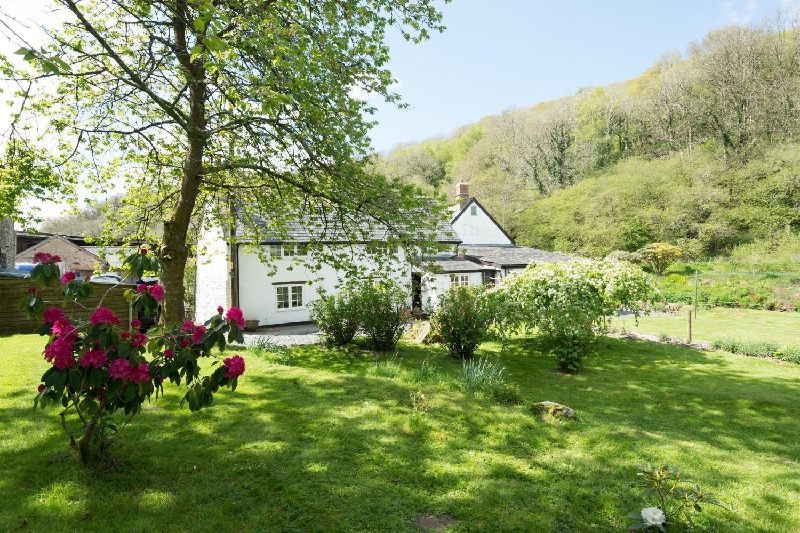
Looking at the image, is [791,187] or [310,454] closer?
[310,454]

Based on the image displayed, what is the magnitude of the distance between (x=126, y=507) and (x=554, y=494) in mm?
3863

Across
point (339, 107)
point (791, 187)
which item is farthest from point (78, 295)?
point (791, 187)

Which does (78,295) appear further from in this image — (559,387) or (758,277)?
(758,277)

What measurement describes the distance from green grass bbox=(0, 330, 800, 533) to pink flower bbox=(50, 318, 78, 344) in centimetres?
147

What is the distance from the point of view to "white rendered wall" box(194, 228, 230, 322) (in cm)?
1961

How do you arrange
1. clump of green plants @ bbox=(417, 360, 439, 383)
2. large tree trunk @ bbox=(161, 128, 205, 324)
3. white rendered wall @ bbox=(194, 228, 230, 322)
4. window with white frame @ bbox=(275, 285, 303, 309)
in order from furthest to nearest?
window with white frame @ bbox=(275, 285, 303, 309)
white rendered wall @ bbox=(194, 228, 230, 322)
large tree trunk @ bbox=(161, 128, 205, 324)
clump of green plants @ bbox=(417, 360, 439, 383)

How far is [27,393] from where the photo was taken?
6234 millimetres

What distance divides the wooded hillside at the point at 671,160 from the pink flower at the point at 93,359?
2310cm

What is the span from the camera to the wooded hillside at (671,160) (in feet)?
108

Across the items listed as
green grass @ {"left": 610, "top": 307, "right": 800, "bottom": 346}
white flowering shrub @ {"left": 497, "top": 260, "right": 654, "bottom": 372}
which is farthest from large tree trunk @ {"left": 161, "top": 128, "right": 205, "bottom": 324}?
green grass @ {"left": 610, "top": 307, "right": 800, "bottom": 346}

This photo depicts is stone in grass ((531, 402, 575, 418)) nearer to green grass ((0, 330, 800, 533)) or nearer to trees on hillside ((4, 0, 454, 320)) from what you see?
green grass ((0, 330, 800, 533))

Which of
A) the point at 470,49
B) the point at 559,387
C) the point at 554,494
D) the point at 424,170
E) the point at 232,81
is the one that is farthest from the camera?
the point at 424,170

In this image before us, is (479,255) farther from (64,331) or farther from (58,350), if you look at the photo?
(58,350)

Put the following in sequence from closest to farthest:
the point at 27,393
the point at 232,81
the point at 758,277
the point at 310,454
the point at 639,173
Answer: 1. the point at 310,454
2. the point at 27,393
3. the point at 232,81
4. the point at 758,277
5. the point at 639,173
